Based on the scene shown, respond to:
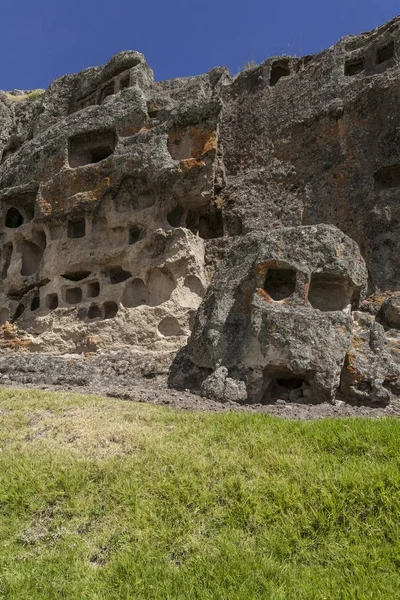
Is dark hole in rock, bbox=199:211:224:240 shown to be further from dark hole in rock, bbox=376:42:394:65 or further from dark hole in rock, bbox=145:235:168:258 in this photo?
dark hole in rock, bbox=376:42:394:65

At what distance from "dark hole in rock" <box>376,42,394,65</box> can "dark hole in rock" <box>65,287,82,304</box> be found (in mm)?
9596

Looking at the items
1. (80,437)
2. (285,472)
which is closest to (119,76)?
(80,437)

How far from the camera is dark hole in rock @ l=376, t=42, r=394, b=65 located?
13016 mm

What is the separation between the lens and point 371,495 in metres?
3.96

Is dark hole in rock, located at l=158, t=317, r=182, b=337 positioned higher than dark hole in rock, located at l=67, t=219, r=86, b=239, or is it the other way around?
dark hole in rock, located at l=67, t=219, r=86, b=239

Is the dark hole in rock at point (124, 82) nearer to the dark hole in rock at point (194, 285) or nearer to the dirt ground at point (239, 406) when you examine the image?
the dark hole in rock at point (194, 285)

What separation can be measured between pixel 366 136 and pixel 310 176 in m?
1.53

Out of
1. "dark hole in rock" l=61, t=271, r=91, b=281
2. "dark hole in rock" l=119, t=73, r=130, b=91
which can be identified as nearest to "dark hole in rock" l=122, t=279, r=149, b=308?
"dark hole in rock" l=61, t=271, r=91, b=281

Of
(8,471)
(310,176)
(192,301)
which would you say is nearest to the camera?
(8,471)

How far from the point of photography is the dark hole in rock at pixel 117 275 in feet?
42.3

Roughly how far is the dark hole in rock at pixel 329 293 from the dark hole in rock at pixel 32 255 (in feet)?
28.4

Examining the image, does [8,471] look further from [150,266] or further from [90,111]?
[90,111]

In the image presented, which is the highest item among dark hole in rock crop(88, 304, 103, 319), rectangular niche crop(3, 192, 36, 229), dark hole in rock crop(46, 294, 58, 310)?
rectangular niche crop(3, 192, 36, 229)

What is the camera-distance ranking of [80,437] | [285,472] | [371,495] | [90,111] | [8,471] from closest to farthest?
[371,495] → [285,472] → [8,471] → [80,437] → [90,111]
